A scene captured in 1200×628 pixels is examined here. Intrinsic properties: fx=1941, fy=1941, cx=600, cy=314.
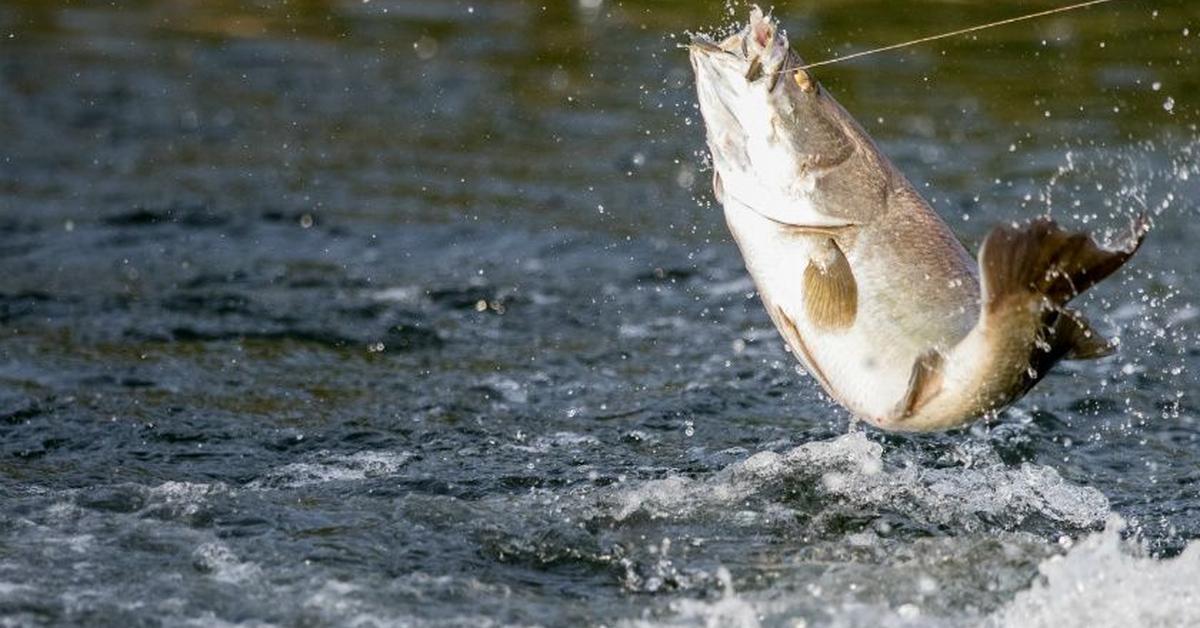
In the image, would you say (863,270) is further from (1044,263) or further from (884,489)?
(884,489)

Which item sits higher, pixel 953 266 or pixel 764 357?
pixel 953 266

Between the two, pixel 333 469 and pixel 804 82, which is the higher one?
pixel 804 82

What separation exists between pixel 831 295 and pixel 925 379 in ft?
0.97

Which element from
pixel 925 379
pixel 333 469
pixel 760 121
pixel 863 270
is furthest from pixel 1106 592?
pixel 333 469

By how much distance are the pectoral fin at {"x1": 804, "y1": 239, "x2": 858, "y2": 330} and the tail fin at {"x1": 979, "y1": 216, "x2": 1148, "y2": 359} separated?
40 cm

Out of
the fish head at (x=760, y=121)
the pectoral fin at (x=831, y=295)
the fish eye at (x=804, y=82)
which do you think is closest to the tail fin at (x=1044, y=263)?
the pectoral fin at (x=831, y=295)

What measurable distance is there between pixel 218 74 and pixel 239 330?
193 inches

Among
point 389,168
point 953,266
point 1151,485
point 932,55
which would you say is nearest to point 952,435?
point 1151,485

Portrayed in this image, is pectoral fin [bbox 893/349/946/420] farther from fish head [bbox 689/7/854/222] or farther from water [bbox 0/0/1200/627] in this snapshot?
water [bbox 0/0/1200/627]

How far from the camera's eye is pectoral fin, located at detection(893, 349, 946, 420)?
4.25 m

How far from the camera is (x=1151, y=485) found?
588 cm

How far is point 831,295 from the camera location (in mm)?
4383

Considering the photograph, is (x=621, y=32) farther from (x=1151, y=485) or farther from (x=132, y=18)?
(x=1151, y=485)

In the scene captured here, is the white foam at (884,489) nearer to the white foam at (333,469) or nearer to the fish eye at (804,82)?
the white foam at (333,469)
